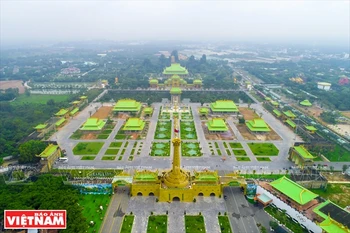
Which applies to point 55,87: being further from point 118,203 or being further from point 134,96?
point 118,203

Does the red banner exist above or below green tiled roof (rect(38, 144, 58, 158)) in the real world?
above

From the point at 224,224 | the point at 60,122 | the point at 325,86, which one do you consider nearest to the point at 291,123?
the point at 224,224

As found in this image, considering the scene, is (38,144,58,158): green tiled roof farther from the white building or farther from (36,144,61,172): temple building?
the white building

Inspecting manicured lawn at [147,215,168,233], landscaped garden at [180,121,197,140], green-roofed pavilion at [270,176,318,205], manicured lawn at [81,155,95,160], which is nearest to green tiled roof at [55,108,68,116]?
manicured lawn at [81,155,95,160]

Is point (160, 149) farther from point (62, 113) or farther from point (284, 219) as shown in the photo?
point (62, 113)

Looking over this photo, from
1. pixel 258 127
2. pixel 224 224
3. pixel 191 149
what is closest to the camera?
pixel 224 224

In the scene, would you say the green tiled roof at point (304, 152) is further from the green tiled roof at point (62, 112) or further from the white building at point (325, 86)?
the white building at point (325, 86)
